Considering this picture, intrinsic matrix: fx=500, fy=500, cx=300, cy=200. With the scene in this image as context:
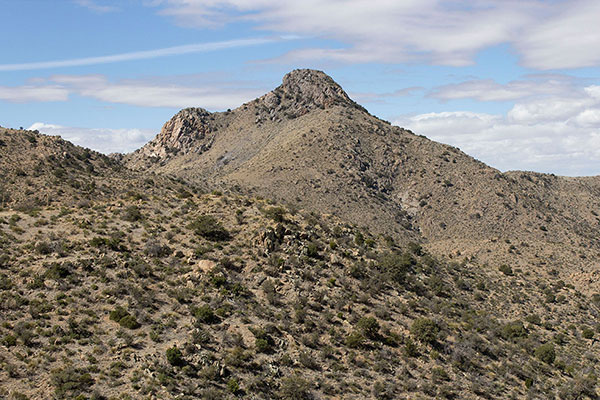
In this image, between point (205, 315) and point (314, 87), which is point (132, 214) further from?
point (314, 87)

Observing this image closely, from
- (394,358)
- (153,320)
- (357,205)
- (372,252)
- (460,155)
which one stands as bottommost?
(394,358)

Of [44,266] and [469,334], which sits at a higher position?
[44,266]

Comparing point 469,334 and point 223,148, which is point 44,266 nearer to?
point 469,334

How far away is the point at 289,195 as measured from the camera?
94.5m

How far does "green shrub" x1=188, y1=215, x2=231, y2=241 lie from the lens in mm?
44531

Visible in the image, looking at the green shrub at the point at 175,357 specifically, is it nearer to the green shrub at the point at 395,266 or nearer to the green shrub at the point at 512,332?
the green shrub at the point at 395,266

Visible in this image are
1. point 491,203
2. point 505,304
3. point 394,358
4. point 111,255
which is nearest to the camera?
point 394,358

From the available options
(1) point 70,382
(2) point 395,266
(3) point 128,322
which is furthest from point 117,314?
(2) point 395,266

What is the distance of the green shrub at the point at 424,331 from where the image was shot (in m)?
37.5

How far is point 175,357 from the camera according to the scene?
29.9m

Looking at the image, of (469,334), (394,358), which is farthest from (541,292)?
(394,358)

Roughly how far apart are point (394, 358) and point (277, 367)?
8.85m

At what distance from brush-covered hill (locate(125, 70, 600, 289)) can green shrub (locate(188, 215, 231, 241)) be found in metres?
40.9

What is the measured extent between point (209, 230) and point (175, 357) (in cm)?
1606
